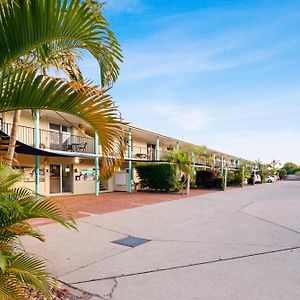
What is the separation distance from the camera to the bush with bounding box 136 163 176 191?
71.9ft

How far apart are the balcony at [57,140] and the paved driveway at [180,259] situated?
9175mm

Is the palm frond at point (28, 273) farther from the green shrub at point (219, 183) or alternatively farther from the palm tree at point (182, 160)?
the green shrub at point (219, 183)

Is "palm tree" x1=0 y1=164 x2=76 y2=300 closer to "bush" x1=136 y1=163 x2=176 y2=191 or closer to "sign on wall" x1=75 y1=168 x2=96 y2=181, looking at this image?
"sign on wall" x1=75 y1=168 x2=96 y2=181

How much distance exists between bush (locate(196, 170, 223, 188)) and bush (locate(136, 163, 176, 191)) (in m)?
7.15

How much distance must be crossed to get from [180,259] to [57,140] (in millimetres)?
15002

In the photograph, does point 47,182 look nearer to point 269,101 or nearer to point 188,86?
point 188,86

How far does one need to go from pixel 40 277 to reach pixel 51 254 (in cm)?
313

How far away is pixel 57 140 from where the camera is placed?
18578 millimetres

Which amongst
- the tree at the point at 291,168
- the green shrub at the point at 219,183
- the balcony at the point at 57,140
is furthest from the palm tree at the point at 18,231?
the tree at the point at 291,168

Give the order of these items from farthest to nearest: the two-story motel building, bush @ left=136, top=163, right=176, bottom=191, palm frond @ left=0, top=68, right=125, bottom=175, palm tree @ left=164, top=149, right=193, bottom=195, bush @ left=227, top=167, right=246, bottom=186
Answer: bush @ left=227, top=167, right=246, bottom=186 → bush @ left=136, top=163, right=176, bottom=191 → palm tree @ left=164, top=149, right=193, bottom=195 → the two-story motel building → palm frond @ left=0, top=68, right=125, bottom=175

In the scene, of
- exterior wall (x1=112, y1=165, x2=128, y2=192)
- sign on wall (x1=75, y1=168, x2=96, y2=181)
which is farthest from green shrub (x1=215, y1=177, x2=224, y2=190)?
sign on wall (x1=75, y1=168, x2=96, y2=181)

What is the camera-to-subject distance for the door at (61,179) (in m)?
18.7

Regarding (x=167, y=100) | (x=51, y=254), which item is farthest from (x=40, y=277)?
(x=167, y=100)

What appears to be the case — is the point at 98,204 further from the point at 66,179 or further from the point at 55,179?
the point at 66,179
